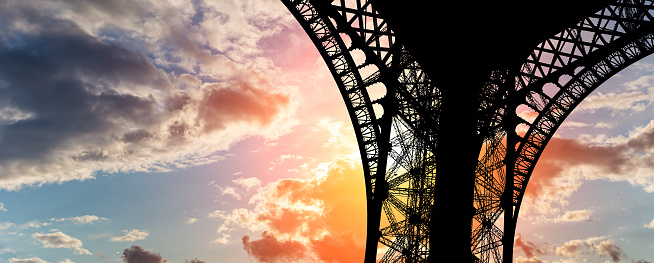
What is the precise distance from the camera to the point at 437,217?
1052 centimetres

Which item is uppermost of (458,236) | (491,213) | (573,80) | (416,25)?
(573,80)

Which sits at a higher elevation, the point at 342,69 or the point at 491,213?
the point at 342,69

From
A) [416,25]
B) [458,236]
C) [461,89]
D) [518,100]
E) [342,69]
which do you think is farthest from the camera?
[518,100]

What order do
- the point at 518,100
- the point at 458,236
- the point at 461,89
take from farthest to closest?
the point at 518,100
the point at 461,89
the point at 458,236

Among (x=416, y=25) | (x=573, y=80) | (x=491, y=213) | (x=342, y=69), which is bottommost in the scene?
(x=491, y=213)

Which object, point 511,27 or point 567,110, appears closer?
point 511,27

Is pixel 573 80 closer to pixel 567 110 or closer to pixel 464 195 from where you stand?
pixel 567 110

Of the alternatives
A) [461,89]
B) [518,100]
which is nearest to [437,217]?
[461,89]

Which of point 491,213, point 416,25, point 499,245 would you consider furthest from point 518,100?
point 416,25

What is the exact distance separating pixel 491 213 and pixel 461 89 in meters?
12.4

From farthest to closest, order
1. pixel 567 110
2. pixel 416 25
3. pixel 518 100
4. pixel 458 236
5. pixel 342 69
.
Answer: pixel 567 110
pixel 518 100
pixel 342 69
pixel 416 25
pixel 458 236

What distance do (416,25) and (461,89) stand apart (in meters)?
2.24

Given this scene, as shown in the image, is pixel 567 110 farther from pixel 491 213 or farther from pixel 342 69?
pixel 342 69

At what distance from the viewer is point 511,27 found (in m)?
12.0
